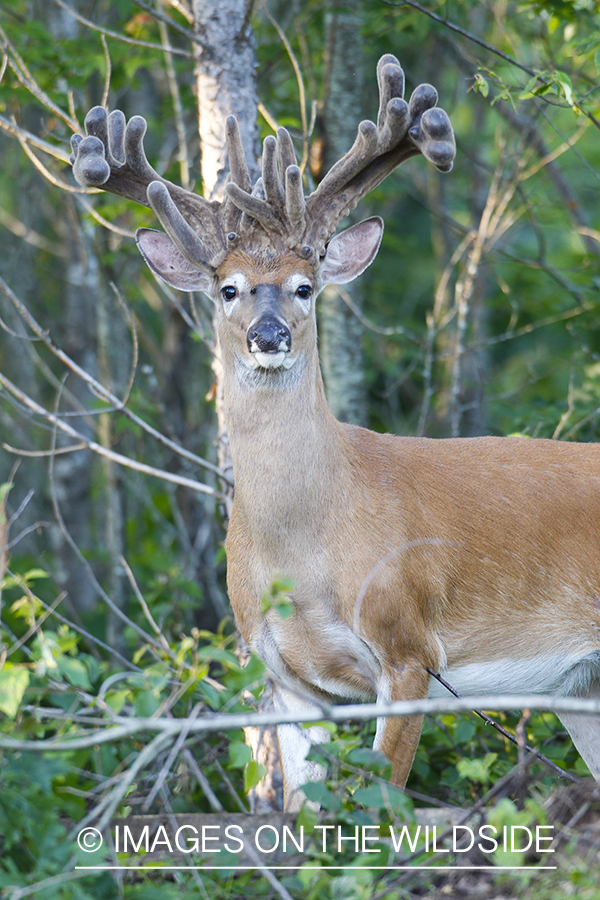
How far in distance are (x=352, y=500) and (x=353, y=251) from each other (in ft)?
4.41

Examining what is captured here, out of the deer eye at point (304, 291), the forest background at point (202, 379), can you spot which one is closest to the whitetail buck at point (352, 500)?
the deer eye at point (304, 291)

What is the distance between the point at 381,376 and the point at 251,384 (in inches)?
240

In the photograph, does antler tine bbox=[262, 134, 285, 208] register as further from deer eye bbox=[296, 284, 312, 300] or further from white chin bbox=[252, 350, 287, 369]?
white chin bbox=[252, 350, 287, 369]

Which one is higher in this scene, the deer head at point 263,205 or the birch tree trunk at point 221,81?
the birch tree trunk at point 221,81

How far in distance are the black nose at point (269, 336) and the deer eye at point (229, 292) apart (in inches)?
15.6

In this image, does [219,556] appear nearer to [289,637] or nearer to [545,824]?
[289,637]

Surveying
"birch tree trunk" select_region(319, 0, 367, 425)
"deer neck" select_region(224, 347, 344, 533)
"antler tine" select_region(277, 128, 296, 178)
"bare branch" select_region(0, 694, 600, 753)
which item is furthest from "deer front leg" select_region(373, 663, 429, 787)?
"birch tree trunk" select_region(319, 0, 367, 425)

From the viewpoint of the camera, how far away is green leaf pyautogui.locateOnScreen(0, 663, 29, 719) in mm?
3055

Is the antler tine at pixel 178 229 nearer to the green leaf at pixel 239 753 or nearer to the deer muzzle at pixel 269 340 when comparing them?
the deer muzzle at pixel 269 340

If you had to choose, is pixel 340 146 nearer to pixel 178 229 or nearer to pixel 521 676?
pixel 178 229

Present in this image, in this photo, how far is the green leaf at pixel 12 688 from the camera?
10.0 ft

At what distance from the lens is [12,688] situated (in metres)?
3.10

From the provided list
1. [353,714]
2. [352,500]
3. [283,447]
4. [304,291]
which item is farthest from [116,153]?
[353,714]

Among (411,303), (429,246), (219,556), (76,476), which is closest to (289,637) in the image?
(219,556)
